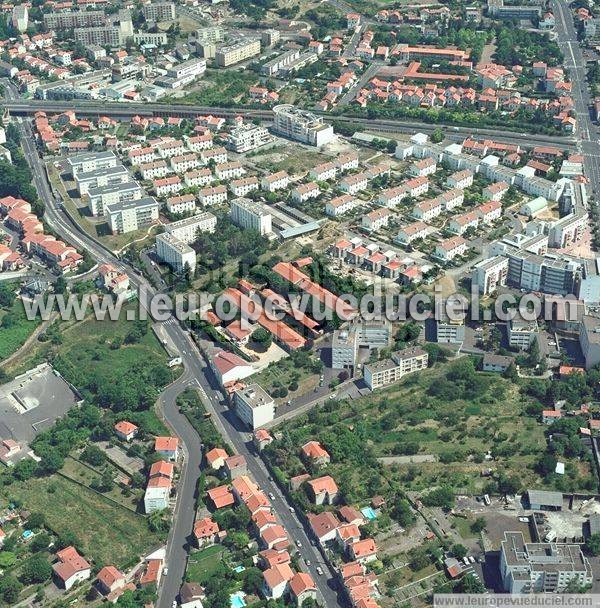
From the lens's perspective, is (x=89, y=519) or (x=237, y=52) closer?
(x=89, y=519)

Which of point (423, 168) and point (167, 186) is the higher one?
point (423, 168)

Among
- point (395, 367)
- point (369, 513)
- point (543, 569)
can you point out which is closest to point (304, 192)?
point (395, 367)

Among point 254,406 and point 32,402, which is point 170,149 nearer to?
point 32,402

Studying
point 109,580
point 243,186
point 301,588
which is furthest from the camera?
point 243,186

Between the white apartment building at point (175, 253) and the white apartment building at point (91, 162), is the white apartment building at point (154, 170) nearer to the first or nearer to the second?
the white apartment building at point (91, 162)

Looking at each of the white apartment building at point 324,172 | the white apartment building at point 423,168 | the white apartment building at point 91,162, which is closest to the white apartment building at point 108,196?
the white apartment building at point 91,162

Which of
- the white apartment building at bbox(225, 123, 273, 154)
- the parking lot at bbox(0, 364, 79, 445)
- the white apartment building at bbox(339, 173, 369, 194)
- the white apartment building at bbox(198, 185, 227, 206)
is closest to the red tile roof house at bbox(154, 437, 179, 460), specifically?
the parking lot at bbox(0, 364, 79, 445)

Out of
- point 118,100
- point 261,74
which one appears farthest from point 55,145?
point 261,74

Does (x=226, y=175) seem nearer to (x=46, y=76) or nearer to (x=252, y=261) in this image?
(x=252, y=261)
